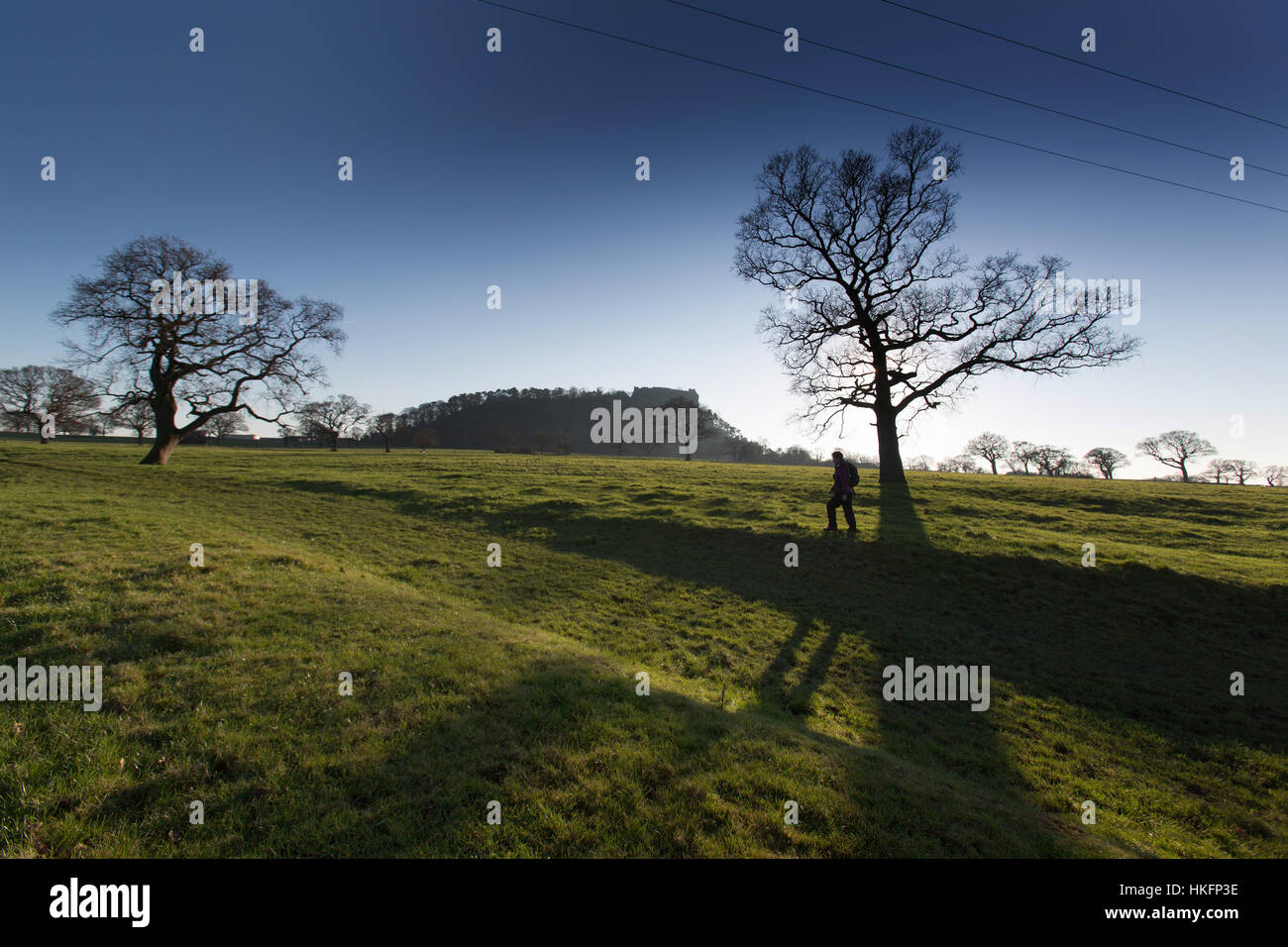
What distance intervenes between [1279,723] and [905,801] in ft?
27.2

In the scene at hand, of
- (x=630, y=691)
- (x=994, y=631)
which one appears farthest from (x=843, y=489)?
(x=630, y=691)

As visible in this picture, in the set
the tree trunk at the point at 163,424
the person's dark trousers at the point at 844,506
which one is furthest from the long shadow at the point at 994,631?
the tree trunk at the point at 163,424

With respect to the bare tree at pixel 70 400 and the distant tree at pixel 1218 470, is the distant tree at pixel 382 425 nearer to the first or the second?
the bare tree at pixel 70 400

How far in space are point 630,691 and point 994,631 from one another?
9.29 metres

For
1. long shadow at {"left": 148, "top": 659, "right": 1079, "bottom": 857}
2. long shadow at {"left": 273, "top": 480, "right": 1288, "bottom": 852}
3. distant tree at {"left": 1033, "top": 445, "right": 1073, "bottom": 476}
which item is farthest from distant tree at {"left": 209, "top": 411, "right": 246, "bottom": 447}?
distant tree at {"left": 1033, "top": 445, "right": 1073, "bottom": 476}

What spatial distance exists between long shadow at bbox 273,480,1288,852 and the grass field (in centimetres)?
7

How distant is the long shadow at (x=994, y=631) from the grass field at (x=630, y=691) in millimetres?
74

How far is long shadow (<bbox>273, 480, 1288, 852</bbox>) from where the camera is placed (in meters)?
7.54

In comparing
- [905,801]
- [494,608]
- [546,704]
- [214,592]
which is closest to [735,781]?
[905,801]

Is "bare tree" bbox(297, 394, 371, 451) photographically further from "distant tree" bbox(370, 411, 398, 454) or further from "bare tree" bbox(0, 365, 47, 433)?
"bare tree" bbox(0, 365, 47, 433)

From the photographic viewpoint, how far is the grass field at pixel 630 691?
415 cm

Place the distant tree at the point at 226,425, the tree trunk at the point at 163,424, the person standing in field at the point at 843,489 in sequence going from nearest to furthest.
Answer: the person standing in field at the point at 843,489 < the tree trunk at the point at 163,424 < the distant tree at the point at 226,425

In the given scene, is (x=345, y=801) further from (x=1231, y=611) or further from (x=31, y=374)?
(x=31, y=374)

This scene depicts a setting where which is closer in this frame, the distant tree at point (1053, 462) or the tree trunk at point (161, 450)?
the tree trunk at point (161, 450)
